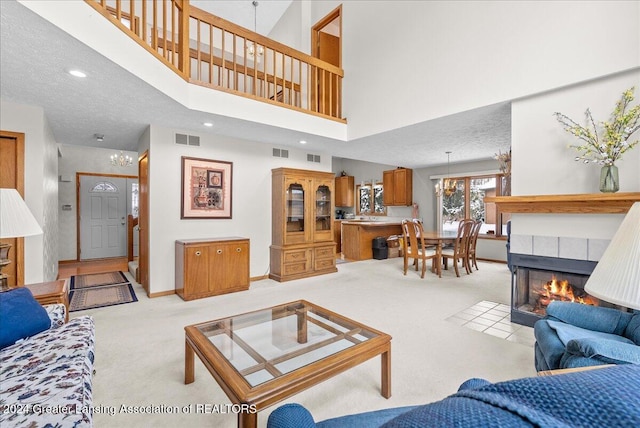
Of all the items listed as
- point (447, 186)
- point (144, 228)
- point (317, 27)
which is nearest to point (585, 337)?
point (144, 228)

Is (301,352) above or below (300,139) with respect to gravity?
below

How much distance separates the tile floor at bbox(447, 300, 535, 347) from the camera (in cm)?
281

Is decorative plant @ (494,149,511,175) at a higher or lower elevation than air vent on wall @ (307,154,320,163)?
lower

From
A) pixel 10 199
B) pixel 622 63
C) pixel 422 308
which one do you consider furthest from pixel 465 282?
pixel 10 199

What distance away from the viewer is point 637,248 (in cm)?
106

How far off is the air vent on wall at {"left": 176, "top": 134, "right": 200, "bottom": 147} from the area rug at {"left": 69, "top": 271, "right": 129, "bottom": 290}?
260cm

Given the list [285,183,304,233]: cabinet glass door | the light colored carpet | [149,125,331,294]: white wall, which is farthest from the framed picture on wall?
the light colored carpet

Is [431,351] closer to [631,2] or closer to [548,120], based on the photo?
[548,120]

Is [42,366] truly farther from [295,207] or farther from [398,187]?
[398,187]

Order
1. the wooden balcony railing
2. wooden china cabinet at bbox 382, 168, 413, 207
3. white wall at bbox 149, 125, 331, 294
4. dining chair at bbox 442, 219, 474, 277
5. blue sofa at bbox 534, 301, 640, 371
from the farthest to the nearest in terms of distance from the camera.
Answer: wooden china cabinet at bbox 382, 168, 413, 207
dining chair at bbox 442, 219, 474, 277
white wall at bbox 149, 125, 331, 294
the wooden balcony railing
blue sofa at bbox 534, 301, 640, 371

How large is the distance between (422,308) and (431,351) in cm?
113

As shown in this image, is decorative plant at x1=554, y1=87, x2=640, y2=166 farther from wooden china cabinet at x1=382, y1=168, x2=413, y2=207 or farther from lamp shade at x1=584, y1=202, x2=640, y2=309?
wooden china cabinet at x1=382, y1=168, x2=413, y2=207

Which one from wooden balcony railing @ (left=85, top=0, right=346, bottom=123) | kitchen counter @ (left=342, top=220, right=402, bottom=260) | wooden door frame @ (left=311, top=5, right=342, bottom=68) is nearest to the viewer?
wooden balcony railing @ (left=85, top=0, right=346, bottom=123)

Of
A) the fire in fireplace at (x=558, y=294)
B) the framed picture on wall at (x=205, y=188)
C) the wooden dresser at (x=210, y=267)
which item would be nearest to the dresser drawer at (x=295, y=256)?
the wooden dresser at (x=210, y=267)
